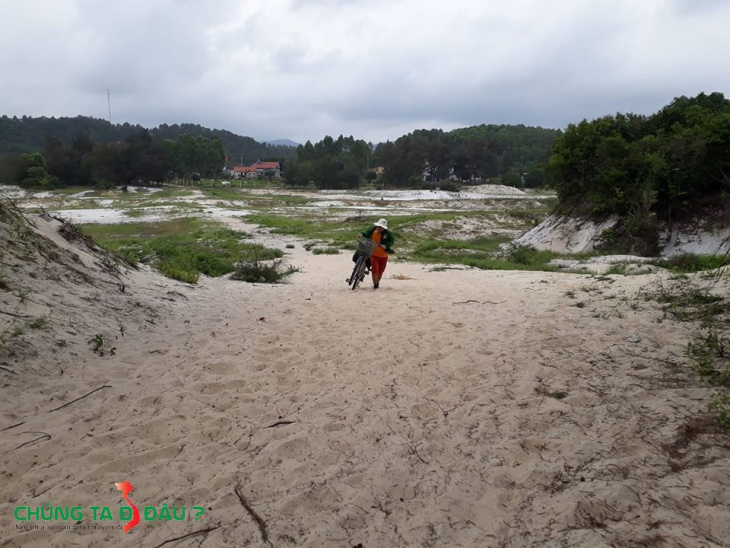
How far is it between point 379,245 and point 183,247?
10.6 m

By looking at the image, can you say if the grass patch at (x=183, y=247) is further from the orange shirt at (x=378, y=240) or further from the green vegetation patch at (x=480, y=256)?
the green vegetation patch at (x=480, y=256)

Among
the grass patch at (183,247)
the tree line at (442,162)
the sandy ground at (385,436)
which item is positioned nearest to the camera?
the sandy ground at (385,436)

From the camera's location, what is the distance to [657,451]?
317 centimetres

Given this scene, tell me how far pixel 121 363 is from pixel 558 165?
21.3m

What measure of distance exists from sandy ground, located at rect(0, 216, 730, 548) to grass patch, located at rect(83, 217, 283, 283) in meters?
4.98

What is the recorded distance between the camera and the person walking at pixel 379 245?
954 cm

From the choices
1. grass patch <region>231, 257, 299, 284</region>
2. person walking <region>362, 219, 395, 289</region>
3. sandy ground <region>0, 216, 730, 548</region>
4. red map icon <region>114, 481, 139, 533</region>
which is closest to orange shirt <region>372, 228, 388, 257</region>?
person walking <region>362, 219, 395, 289</region>

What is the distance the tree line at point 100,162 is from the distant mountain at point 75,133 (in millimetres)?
37233

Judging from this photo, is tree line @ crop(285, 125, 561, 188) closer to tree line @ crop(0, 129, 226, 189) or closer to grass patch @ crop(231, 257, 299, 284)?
tree line @ crop(0, 129, 226, 189)

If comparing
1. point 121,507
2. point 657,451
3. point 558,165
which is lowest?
point 121,507

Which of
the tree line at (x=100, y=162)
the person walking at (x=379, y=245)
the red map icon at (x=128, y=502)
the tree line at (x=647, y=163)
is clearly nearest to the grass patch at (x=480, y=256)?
the tree line at (x=647, y=163)

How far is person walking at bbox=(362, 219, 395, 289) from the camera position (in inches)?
376

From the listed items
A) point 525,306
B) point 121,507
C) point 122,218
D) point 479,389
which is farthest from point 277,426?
point 122,218

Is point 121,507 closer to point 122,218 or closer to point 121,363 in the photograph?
point 121,363
